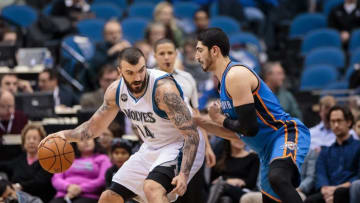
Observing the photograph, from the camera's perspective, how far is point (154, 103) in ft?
21.6

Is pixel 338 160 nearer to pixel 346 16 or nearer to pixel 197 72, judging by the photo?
pixel 197 72

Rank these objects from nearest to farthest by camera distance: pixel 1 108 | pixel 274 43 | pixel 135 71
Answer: pixel 135 71, pixel 1 108, pixel 274 43

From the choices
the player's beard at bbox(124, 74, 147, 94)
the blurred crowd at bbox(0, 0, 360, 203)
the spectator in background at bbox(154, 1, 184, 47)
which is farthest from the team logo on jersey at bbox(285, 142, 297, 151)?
the spectator in background at bbox(154, 1, 184, 47)

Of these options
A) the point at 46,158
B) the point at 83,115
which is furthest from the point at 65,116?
the point at 46,158

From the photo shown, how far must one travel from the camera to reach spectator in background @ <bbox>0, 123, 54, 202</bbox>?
9.07 meters

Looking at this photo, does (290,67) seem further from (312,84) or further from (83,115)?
(83,115)

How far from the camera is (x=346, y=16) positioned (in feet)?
45.3

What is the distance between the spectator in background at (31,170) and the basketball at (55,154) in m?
2.23

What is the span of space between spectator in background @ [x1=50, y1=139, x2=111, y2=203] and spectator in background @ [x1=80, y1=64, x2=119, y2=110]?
1185mm

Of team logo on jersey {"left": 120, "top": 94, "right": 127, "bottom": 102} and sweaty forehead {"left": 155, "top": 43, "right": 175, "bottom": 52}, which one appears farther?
sweaty forehead {"left": 155, "top": 43, "right": 175, "bottom": 52}

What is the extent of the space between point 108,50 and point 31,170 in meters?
3.29

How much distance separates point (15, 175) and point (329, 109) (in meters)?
4.12

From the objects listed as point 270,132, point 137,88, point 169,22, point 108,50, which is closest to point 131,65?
point 137,88

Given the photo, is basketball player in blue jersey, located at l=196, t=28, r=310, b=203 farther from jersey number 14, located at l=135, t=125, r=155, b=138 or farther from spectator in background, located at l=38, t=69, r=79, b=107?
spectator in background, located at l=38, t=69, r=79, b=107
